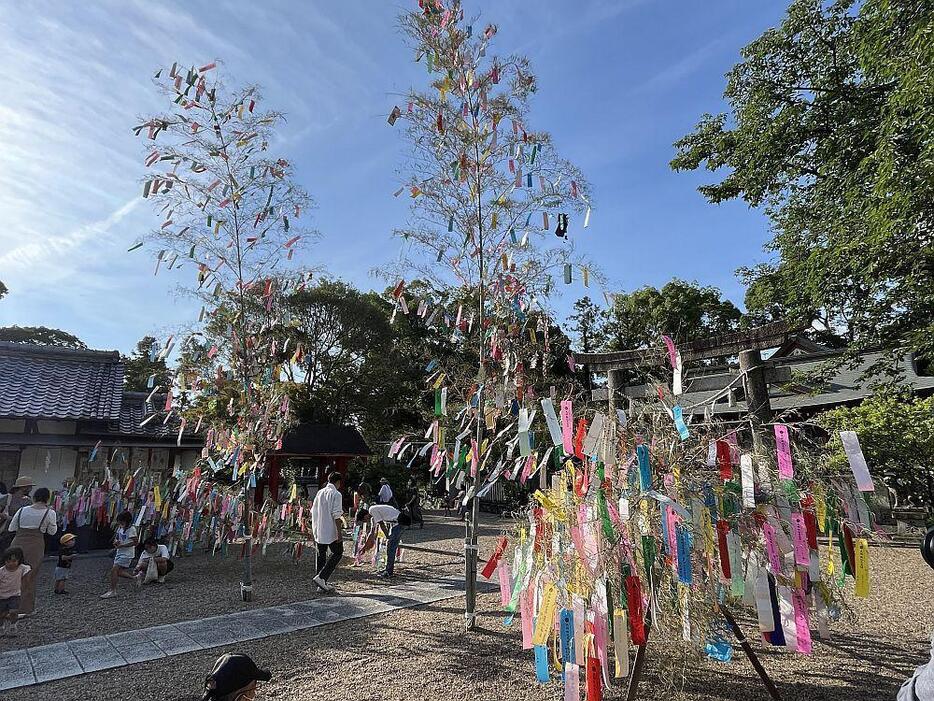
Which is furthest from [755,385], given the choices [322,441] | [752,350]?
[322,441]

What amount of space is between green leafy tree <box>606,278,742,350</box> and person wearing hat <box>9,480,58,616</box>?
2366 cm

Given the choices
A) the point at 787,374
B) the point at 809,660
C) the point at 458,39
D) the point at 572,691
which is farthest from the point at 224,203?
the point at 787,374

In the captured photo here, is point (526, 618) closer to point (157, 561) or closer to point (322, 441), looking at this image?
point (157, 561)

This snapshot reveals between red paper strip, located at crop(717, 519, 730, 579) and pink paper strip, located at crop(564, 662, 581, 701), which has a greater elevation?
red paper strip, located at crop(717, 519, 730, 579)

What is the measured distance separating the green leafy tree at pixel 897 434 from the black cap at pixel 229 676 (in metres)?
11.1

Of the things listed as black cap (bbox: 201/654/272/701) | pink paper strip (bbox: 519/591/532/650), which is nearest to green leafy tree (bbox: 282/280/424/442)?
pink paper strip (bbox: 519/591/532/650)

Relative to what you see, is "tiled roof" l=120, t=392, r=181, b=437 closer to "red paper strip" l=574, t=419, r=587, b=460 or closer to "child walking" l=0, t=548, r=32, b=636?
"child walking" l=0, t=548, r=32, b=636

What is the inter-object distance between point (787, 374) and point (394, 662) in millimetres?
10932

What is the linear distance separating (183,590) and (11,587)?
2.44 m

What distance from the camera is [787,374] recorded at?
12164 millimetres

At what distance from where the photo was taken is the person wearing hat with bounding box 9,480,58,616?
6660mm

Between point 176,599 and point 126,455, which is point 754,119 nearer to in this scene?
point 176,599

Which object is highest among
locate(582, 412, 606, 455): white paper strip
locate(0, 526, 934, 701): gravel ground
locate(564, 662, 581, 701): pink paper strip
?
locate(582, 412, 606, 455): white paper strip

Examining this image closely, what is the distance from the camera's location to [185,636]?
577 cm
